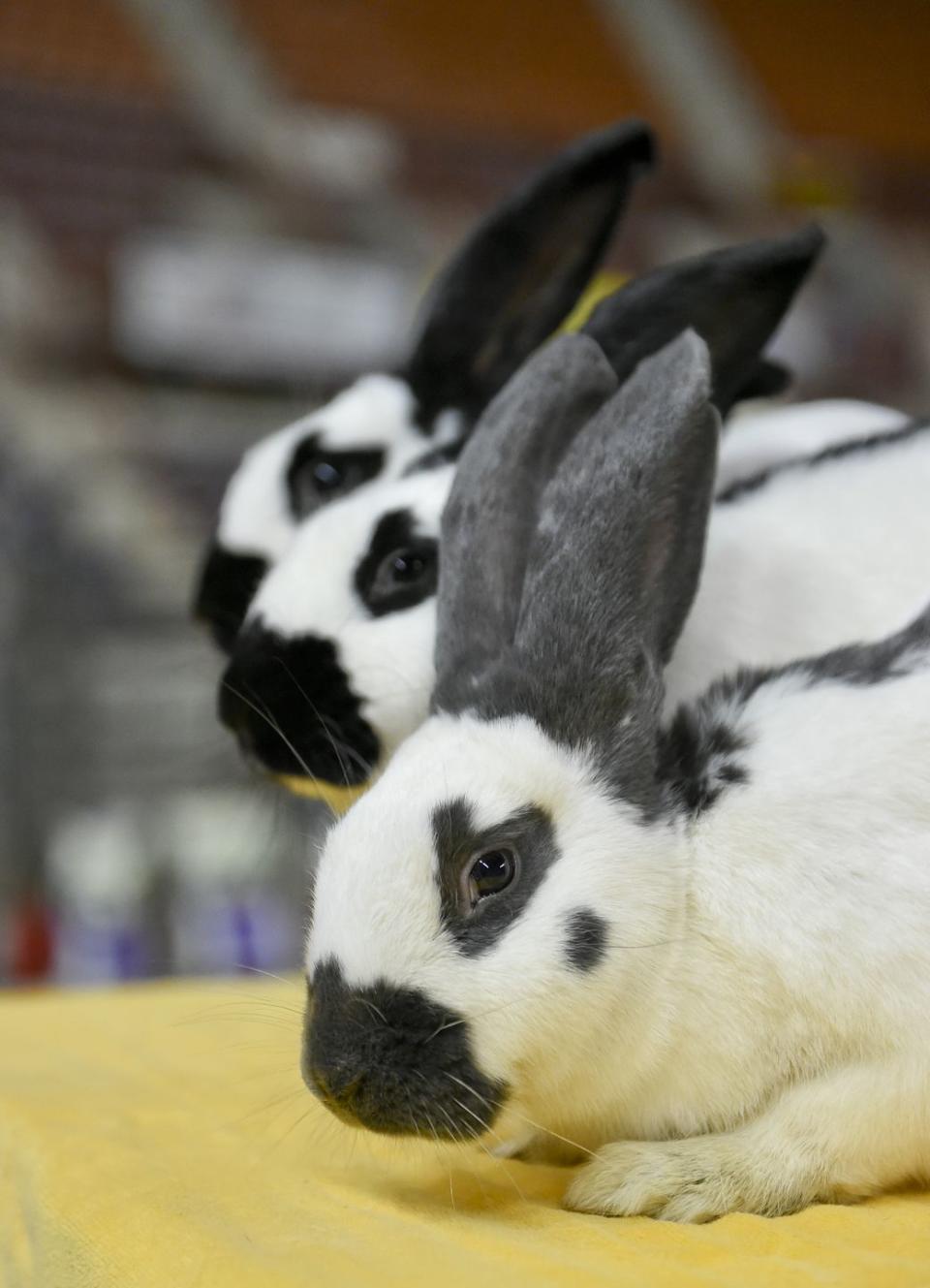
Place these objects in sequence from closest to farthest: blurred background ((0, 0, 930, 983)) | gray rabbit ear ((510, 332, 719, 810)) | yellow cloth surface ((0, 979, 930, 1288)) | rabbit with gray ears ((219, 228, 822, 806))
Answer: yellow cloth surface ((0, 979, 930, 1288)) < gray rabbit ear ((510, 332, 719, 810)) < rabbit with gray ears ((219, 228, 822, 806)) < blurred background ((0, 0, 930, 983))

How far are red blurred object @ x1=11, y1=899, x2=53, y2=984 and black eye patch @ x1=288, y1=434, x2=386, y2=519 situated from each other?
1.38 meters

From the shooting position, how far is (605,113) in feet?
7.31

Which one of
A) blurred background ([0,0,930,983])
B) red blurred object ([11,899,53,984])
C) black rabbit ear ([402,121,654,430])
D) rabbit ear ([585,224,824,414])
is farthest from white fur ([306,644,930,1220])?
red blurred object ([11,899,53,984])

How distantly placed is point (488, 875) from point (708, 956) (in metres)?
0.10

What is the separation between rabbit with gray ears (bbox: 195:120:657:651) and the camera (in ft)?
3.04

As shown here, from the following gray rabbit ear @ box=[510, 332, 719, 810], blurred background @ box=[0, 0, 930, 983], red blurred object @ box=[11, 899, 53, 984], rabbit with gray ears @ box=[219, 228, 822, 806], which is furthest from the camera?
red blurred object @ box=[11, 899, 53, 984]

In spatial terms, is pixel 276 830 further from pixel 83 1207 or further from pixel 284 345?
pixel 284 345

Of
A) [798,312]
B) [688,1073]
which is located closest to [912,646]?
[688,1073]

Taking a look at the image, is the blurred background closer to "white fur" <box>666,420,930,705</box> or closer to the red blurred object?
the red blurred object

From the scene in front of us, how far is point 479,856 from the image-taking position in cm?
62

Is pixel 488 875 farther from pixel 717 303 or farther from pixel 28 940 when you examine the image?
pixel 28 940

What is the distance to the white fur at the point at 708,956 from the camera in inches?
23.9

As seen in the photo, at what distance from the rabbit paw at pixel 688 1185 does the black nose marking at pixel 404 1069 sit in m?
0.06

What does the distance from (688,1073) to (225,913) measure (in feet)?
5.06
